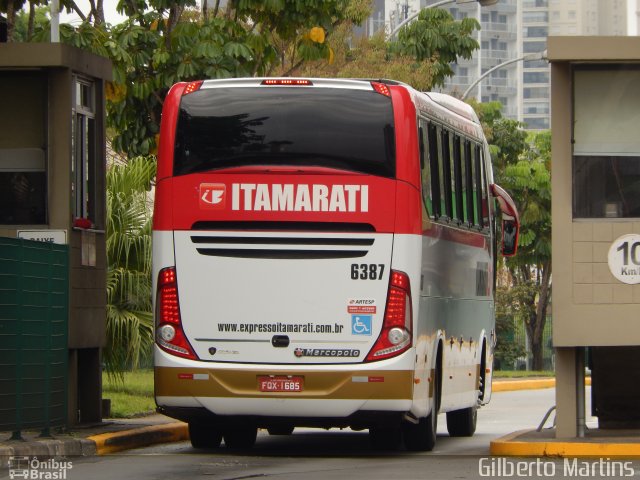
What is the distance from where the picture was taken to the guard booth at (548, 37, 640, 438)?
49.8ft

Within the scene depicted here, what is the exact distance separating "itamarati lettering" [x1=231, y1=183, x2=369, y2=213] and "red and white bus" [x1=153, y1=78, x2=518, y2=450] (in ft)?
0.04

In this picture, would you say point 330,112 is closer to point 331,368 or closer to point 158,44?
point 331,368

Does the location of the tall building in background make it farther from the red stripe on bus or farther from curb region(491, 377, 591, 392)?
the red stripe on bus

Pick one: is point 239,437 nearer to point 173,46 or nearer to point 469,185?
point 469,185

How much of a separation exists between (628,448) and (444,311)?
2914 millimetres

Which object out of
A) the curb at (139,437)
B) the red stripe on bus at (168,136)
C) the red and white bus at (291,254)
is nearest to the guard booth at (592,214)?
the red and white bus at (291,254)

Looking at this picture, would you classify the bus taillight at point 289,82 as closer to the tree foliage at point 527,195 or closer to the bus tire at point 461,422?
the bus tire at point 461,422

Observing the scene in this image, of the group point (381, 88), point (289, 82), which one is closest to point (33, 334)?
point (289, 82)

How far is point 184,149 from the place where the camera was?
48.8ft

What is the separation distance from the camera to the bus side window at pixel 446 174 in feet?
53.8

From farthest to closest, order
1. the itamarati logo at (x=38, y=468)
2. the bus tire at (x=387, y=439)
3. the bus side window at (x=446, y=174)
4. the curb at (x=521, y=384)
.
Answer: the curb at (x=521, y=384) → the bus tire at (x=387, y=439) → the bus side window at (x=446, y=174) → the itamarati logo at (x=38, y=468)

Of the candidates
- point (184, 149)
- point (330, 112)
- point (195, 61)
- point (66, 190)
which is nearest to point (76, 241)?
point (66, 190)

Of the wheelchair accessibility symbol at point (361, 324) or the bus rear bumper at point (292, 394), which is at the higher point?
the wheelchair accessibility symbol at point (361, 324)

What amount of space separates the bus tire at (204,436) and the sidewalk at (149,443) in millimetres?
647
